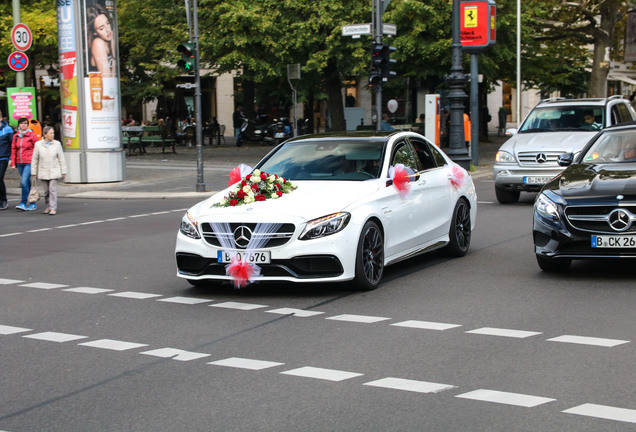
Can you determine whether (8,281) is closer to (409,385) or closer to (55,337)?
(55,337)

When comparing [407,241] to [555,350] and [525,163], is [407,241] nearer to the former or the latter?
[555,350]

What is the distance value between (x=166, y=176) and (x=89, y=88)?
3.64 meters

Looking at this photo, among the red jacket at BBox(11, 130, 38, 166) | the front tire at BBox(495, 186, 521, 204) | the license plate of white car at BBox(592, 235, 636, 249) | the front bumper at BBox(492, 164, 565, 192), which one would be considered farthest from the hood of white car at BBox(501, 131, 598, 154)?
the red jacket at BBox(11, 130, 38, 166)

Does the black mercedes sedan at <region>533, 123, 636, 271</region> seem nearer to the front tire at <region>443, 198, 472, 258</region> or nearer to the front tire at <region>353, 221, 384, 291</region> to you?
the front tire at <region>443, 198, 472, 258</region>

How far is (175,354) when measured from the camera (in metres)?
6.78

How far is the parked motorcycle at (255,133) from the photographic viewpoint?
4397 cm

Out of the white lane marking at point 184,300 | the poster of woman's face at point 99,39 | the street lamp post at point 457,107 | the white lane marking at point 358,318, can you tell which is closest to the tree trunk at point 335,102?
the street lamp post at point 457,107

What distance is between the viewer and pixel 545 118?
1858cm

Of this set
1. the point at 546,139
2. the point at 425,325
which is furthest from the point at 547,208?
the point at 546,139

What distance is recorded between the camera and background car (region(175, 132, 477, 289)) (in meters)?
8.75

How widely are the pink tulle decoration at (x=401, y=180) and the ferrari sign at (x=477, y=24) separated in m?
18.6

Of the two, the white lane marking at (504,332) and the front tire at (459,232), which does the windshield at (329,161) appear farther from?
the white lane marking at (504,332)

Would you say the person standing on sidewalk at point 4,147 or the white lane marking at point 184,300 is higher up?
the person standing on sidewalk at point 4,147

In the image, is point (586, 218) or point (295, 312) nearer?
point (295, 312)
